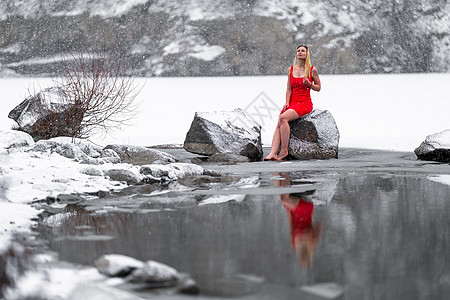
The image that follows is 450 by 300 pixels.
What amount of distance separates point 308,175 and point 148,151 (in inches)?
122

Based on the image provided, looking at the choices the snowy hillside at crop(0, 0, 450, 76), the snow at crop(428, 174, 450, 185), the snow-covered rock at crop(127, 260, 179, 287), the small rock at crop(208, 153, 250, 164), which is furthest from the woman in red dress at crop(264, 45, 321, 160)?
the snowy hillside at crop(0, 0, 450, 76)

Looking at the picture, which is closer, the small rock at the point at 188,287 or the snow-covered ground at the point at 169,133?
the small rock at the point at 188,287

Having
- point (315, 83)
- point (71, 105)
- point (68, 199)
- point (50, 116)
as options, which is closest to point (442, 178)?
point (315, 83)

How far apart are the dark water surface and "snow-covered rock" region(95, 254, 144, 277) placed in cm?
15

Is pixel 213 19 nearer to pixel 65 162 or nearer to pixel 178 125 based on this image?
pixel 178 125

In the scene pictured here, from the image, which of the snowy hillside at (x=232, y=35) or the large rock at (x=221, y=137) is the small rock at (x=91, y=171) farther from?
the snowy hillside at (x=232, y=35)

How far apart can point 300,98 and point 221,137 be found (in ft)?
4.63

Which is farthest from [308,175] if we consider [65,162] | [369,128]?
[369,128]

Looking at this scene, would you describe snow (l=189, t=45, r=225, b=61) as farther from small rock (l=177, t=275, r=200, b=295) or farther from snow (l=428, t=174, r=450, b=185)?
small rock (l=177, t=275, r=200, b=295)

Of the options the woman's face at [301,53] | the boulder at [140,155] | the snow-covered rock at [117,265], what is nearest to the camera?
the snow-covered rock at [117,265]

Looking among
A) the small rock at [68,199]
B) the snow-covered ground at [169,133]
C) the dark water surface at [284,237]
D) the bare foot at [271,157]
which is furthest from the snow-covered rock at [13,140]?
the dark water surface at [284,237]

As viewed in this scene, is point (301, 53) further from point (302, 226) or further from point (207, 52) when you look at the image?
point (207, 52)

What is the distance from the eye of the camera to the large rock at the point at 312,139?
1087 centimetres

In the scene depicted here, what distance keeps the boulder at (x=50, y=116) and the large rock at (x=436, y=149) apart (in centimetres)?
579
